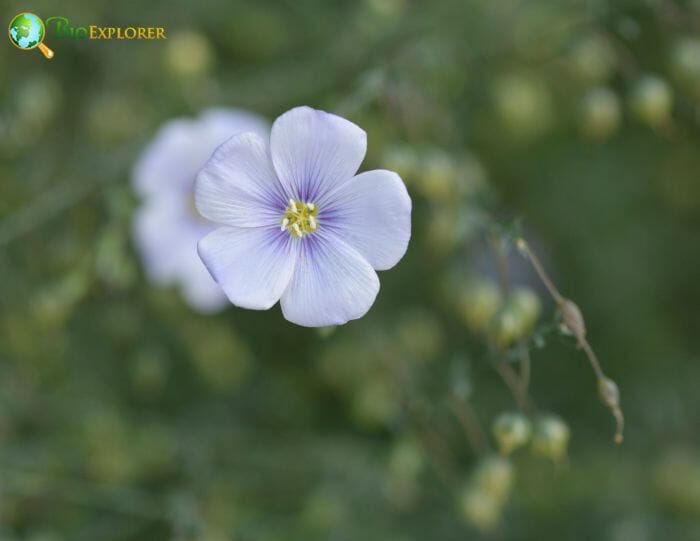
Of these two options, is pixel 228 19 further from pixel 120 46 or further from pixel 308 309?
pixel 308 309

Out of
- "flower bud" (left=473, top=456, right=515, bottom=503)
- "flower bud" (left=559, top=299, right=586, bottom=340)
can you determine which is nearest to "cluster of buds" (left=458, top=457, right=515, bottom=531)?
"flower bud" (left=473, top=456, right=515, bottom=503)

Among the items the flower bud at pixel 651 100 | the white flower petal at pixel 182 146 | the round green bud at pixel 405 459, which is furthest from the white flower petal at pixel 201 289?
the flower bud at pixel 651 100

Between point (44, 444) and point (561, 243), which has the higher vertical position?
point (561, 243)

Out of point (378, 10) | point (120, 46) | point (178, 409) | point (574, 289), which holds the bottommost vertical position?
point (178, 409)

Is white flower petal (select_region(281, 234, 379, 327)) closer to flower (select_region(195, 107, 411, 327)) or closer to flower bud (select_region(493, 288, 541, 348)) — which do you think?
flower (select_region(195, 107, 411, 327))

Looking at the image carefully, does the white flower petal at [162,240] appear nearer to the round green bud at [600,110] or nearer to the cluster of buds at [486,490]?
the cluster of buds at [486,490]

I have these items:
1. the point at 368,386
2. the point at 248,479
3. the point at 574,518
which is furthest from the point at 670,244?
the point at 248,479

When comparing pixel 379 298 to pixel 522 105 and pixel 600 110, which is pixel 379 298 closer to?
pixel 522 105
